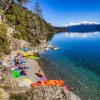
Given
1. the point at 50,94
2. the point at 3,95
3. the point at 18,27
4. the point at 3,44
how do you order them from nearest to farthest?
the point at 3,95, the point at 50,94, the point at 3,44, the point at 18,27

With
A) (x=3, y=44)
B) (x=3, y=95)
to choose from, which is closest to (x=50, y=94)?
(x=3, y=95)

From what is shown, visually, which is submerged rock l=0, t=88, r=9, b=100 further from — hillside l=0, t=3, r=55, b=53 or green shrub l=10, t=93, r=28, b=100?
hillside l=0, t=3, r=55, b=53

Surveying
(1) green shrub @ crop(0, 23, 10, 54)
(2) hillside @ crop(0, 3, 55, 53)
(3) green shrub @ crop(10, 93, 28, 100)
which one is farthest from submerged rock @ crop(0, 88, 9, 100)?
(2) hillside @ crop(0, 3, 55, 53)

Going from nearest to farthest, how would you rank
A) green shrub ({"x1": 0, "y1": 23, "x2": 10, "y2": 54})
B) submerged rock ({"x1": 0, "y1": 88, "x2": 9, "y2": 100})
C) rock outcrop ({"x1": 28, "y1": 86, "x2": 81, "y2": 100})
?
submerged rock ({"x1": 0, "y1": 88, "x2": 9, "y2": 100}) → rock outcrop ({"x1": 28, "y1": 86, "x2": 81, "y2": 100}) → green shrub ({"x1": 0, "y1": 23, "x2": 10, "y2": 54})

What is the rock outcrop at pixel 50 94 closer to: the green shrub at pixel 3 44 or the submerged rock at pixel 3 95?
the submerged rock at pixel 3 95

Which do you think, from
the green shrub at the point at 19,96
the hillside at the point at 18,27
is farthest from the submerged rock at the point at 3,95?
the hillside at the point at 18,27

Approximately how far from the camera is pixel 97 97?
1435 inches

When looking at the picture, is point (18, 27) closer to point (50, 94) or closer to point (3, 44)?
point (3, 44)

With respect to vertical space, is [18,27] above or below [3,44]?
above

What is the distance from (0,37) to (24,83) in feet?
112

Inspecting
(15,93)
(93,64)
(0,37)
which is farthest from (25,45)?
(15,93)

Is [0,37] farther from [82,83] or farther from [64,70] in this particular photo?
[82,83]

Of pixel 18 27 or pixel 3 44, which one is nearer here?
pixel 3 44

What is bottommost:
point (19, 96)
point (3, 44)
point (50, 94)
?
point (50, 94)
